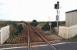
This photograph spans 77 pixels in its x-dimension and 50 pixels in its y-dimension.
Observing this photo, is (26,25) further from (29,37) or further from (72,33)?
(72,33)

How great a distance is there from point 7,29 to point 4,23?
5.47 metres

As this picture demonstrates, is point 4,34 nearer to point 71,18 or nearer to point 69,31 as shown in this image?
point 69,31

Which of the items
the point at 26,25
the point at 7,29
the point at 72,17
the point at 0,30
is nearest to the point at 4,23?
the point at 7,29

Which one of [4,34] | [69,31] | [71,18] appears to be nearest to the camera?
[4,34]

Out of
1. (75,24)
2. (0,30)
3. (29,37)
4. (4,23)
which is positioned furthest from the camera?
(75,24)

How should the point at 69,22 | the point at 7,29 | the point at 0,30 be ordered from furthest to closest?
the point at 69,22, the point at 7,29, the point at 0,30

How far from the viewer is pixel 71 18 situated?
38.5 metres

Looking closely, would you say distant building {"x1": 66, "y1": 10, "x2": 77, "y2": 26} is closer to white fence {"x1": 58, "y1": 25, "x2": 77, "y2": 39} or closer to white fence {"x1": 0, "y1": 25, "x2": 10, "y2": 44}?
white fence {"x1": 58, "y1": 25, "x2": 77, "y2": 39}

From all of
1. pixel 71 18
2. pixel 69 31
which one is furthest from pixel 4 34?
pixel 71 18

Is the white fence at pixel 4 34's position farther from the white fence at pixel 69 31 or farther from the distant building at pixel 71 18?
the distant building at pixel 71 18

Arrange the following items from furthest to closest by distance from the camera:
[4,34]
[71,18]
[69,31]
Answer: [71,18], [69,31], [4,34]

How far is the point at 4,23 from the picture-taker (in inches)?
1248

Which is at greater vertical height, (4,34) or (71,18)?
(71,18)

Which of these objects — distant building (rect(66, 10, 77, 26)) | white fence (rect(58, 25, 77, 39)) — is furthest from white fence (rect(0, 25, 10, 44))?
distant building (rect(66, 10, 77, 26))
